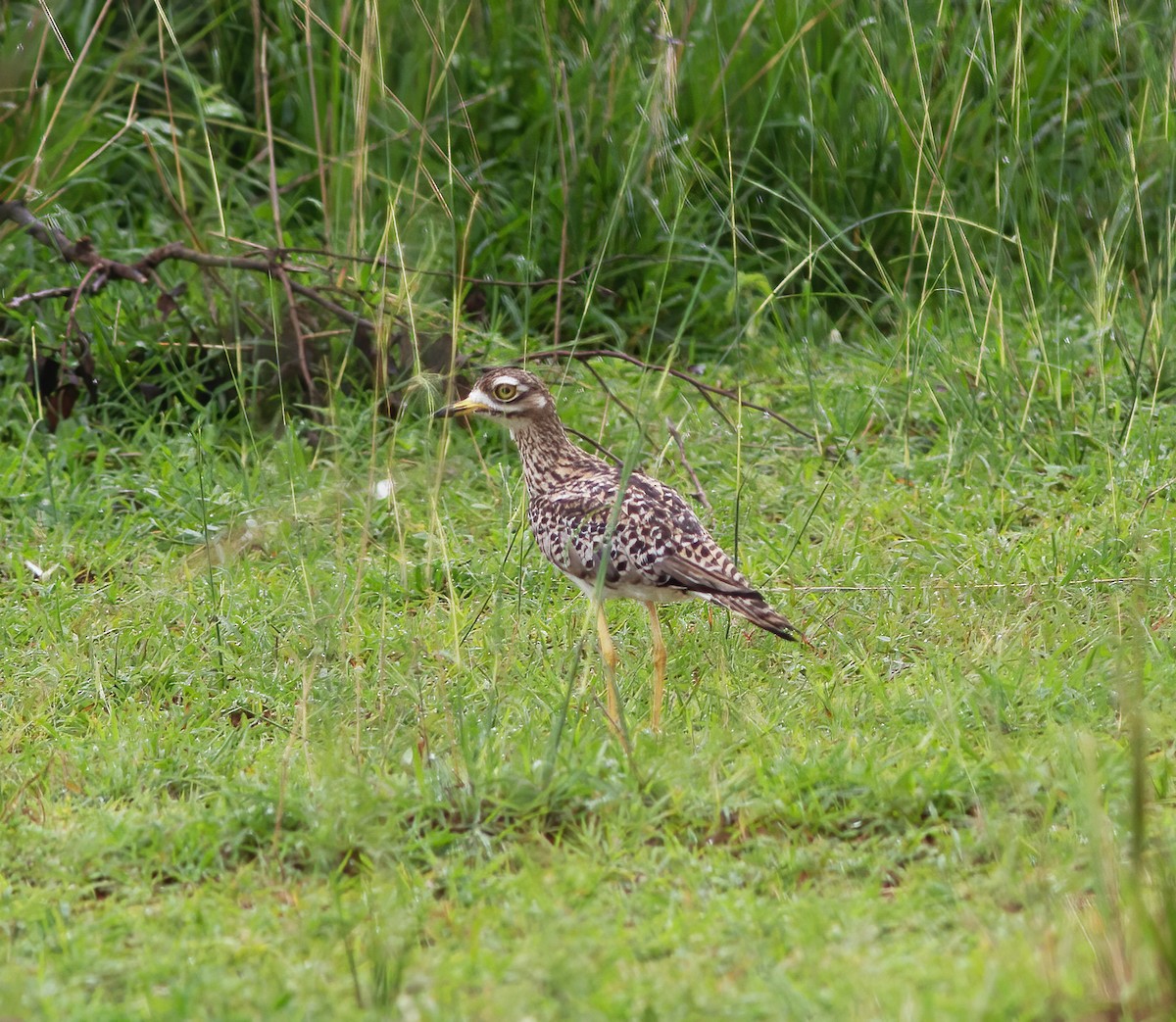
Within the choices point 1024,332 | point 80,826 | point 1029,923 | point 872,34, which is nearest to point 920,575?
point 1024,332

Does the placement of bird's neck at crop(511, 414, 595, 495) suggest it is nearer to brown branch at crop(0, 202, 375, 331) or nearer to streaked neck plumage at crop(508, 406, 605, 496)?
streaked neck plumage at crop(508, 406, 605, 496)

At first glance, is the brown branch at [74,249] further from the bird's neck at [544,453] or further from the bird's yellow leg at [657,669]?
the bird's yellow leg at [657,669]

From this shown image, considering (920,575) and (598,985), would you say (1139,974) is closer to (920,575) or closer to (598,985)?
(598,985)

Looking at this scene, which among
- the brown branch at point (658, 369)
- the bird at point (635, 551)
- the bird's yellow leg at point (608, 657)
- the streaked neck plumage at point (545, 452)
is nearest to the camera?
the bird's yellow leg at point (608, 657)

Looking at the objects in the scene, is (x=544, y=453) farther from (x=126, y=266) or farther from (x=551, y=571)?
(x=126, y=266)

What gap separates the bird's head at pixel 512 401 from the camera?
16.6ft

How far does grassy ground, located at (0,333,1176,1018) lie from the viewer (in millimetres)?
2957

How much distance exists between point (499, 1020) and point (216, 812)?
1.15 meters

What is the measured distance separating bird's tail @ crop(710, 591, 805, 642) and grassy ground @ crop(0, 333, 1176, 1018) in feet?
0.72

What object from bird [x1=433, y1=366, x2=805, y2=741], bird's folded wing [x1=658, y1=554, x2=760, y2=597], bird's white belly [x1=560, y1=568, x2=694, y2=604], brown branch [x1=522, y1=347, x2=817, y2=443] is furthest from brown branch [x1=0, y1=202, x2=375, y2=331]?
bird's folded wing [x1=658, y1=554, x2=760, y2=597]

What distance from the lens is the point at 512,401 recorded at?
5.06 meters

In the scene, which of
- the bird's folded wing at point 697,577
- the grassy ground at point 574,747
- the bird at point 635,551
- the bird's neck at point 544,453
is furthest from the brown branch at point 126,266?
the bird's folded wing at point 697,577

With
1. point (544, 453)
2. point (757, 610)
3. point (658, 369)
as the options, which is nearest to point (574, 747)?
point (757, 610)

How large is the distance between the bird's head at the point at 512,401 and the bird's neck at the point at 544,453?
0.03m
